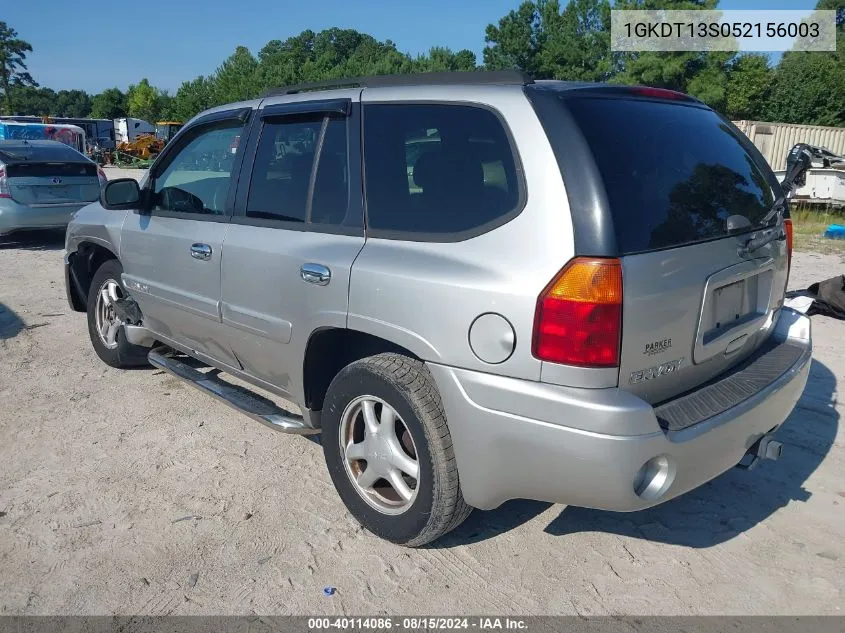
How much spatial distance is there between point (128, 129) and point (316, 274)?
52.8 metres

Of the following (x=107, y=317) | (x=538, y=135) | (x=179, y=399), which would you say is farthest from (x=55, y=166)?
(x=538, y=135)

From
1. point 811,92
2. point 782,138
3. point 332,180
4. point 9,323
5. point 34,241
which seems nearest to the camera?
point 332,180

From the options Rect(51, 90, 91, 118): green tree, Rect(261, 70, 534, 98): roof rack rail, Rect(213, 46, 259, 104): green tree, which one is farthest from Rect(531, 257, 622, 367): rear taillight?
Rect(51, 90, 91, 118): green tree

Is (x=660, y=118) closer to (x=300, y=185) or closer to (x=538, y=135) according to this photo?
(x=538, y=135)

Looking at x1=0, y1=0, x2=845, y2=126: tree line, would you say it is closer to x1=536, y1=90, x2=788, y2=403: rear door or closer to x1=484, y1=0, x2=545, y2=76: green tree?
x1=484, y1=0, x2=545, y2=76: green tree

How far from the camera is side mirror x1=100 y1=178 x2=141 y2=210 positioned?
4293 mm

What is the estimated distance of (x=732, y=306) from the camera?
2.82 metres

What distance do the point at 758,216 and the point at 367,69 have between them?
160ft

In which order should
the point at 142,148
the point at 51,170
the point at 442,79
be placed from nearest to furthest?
the point at 442,79 → the point at 51,170 → the point at 142,148

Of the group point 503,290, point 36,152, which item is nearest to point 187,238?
point 503,290

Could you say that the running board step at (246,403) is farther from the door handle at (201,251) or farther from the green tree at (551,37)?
the green tree at (551,37)

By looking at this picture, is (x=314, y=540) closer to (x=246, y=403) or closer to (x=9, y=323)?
(x=246, y=403)

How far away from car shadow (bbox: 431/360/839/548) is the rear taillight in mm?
1203

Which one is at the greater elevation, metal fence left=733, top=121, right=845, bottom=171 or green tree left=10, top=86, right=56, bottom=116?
green tree left=10, top=86, right=56, bottom=116
